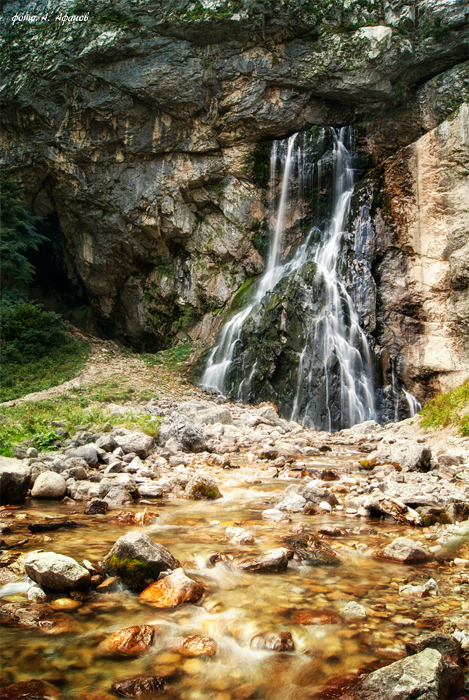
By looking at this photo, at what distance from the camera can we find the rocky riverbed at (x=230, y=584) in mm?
1983

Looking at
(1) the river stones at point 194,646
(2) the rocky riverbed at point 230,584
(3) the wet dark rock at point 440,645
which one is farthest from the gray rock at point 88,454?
(3) the wet dark rock at point 440,645

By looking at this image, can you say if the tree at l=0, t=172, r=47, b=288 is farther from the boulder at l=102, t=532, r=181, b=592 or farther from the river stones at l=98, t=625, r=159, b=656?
the river stones at l=98, t=625, r=159, b=656

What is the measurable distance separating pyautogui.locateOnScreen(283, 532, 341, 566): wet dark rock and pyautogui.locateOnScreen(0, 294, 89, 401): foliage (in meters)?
11.9

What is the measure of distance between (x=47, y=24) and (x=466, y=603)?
24.7 meters

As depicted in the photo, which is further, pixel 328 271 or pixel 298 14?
pixel 298 14

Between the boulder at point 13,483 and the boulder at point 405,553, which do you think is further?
the boulder at point 13,483

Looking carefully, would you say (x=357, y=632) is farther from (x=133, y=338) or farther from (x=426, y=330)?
(x=133, y=338)

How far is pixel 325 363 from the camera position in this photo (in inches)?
543

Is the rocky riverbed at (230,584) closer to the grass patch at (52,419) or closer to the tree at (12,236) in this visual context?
the grass patch at (52,419)

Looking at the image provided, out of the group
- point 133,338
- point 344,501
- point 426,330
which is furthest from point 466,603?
point 133,338

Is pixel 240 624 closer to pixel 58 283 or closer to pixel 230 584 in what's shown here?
pixel 230 584

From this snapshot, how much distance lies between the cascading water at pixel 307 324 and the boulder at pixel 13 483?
9248 mm

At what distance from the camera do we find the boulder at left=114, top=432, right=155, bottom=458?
23.7 ft

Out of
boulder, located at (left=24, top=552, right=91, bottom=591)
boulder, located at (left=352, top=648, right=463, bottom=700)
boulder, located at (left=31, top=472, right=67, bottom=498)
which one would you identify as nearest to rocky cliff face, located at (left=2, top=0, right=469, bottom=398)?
boulder, located at (left=31, top=472, right=67, bottom=498)
